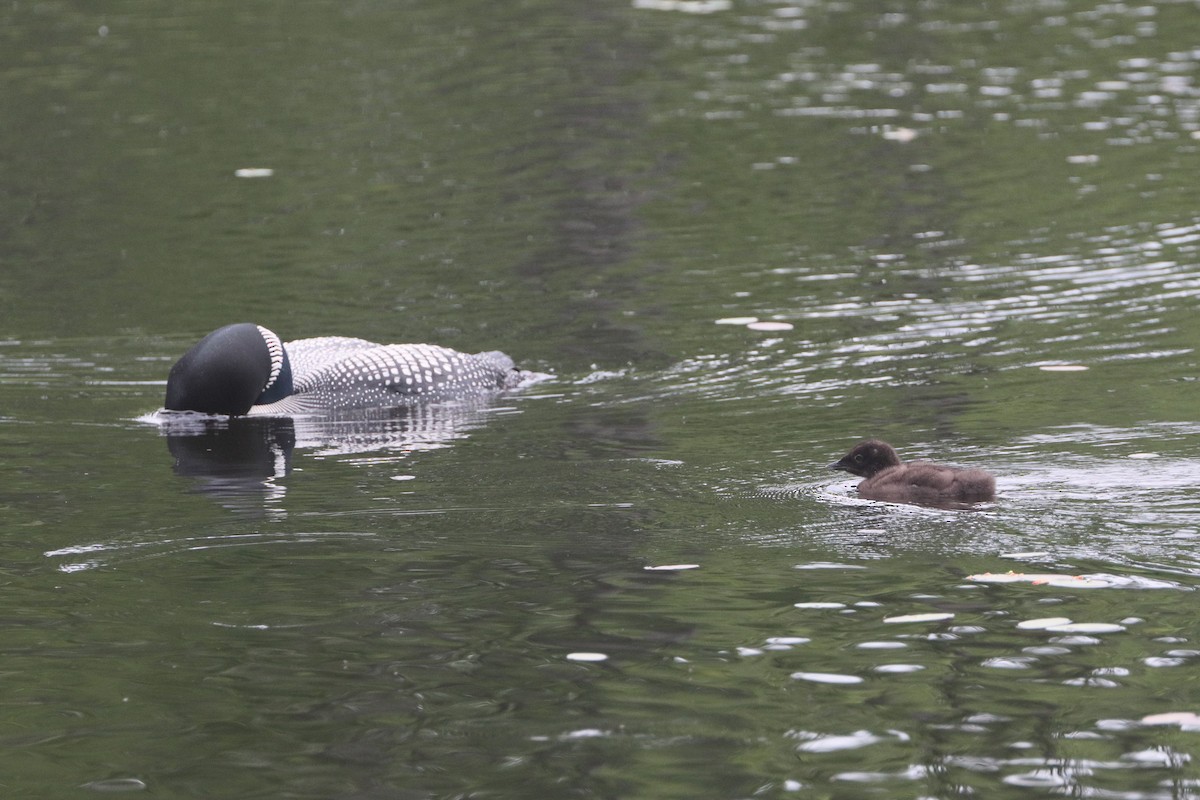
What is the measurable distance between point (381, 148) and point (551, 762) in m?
18.8

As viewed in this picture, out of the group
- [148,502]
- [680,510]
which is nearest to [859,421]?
[680,510]

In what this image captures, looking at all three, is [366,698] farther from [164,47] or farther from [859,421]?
[164,47]

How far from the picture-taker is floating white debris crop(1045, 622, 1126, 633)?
788 cm

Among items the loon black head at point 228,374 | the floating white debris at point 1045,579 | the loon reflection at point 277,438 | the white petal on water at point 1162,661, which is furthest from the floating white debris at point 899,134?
the white petal on water at point 1162,661

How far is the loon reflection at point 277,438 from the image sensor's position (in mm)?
11641

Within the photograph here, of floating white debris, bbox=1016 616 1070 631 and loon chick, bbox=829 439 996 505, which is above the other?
loon chick, bbox=829 439 996 505

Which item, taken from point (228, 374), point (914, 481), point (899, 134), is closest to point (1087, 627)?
point (914, 481)

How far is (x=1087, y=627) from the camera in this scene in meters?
7.93

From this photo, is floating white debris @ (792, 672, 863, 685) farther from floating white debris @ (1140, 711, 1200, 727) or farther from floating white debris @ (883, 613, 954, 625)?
floating white debris @ (1140, 711, 1200, 727)

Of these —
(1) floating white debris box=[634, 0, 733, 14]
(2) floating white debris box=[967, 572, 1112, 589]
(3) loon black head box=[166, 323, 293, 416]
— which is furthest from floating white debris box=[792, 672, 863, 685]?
(1) floating white debris box=[634, 0, 733, 14]

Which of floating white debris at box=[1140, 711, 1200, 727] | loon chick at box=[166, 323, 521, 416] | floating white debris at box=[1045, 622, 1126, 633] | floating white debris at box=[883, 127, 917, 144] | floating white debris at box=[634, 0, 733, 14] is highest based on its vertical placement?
floating white debris at box=[634, 0, 733, 14]

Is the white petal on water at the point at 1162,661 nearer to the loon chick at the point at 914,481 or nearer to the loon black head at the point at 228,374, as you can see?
the loon chick at the point at 914,481

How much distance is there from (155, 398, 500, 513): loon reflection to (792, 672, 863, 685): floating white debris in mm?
4243

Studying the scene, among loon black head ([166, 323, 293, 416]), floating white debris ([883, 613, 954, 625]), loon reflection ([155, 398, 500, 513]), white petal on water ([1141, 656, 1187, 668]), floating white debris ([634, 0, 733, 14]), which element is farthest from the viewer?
floating white debris ([634, 0, 733, 14])
